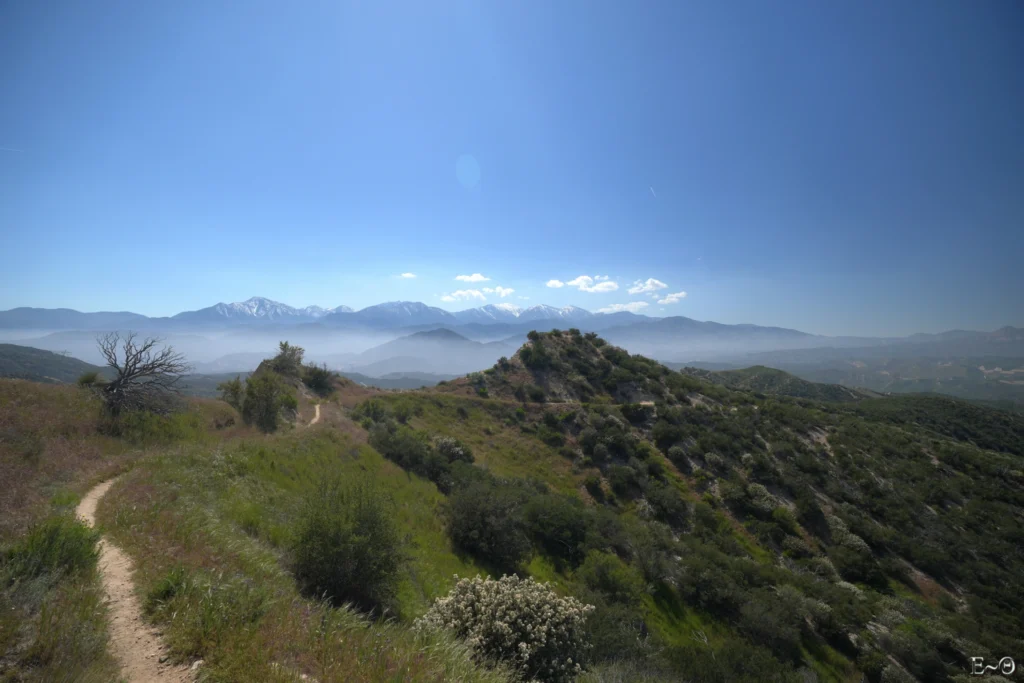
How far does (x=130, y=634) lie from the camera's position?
16.2 ft

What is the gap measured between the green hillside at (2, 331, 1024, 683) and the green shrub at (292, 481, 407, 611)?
0.29 m

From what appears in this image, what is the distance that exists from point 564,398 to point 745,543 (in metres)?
27.5

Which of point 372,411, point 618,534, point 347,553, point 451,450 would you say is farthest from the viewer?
point 372,411

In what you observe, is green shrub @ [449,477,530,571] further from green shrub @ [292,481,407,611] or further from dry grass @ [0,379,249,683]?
dry grass @ [0,379,249,683]

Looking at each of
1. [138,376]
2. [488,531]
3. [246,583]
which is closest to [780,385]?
[488,531]

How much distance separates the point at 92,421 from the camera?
15.2 metres

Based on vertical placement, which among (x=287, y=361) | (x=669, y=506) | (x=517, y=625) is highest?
(x=287, y=361)

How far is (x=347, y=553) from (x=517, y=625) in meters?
4.12

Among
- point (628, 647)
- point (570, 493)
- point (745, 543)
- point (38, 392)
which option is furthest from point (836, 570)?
point (38, 392)

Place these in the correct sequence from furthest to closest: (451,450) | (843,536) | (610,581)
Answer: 1. (451,450)
2. (843,536)
3. (610,581)

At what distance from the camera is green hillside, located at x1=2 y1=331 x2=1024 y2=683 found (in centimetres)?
620

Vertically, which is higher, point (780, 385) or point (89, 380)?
point (89, 380)

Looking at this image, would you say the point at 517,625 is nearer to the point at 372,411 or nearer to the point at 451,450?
the point at 451,450

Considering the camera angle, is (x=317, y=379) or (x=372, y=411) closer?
(x=372, y=411)
